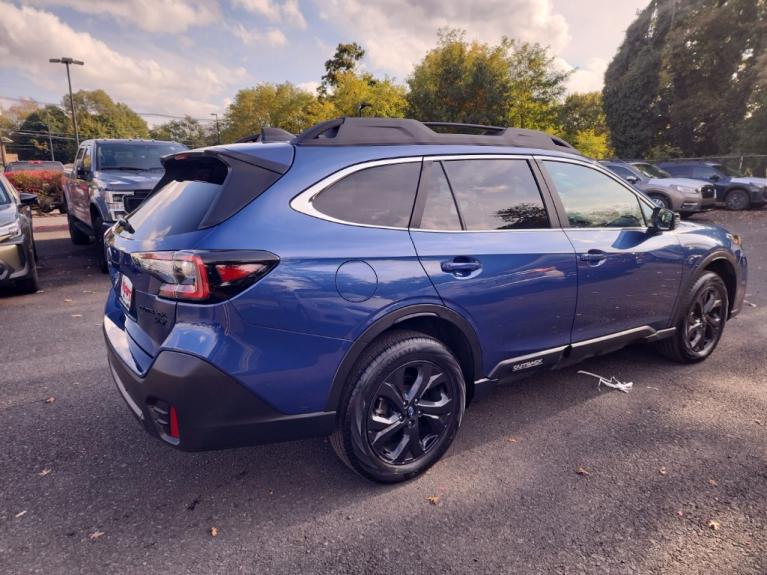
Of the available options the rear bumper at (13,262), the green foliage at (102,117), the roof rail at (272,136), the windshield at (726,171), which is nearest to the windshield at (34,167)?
the rear bumper at (13,262)

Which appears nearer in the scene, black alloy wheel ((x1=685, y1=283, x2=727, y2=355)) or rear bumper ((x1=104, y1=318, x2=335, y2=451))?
rear bumper ((x1=104, y1=318, x2=335, y2=451))

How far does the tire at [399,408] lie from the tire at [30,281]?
5560 mm

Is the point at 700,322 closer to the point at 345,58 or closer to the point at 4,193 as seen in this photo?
the point at 4,193

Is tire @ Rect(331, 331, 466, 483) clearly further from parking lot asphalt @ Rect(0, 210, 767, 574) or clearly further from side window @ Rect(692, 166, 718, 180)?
side window @ Rect(692, 166, 718, 180)

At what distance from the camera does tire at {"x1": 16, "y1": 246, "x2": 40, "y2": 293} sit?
242 inches

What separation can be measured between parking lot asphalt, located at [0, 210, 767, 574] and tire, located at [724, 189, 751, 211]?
594 inches

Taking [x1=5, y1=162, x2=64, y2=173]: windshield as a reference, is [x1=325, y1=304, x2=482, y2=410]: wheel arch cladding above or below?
below

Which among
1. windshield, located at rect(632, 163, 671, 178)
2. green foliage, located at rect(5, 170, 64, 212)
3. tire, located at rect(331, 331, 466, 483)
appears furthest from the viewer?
green foliage, located at rect(5, 170, 64, 212)

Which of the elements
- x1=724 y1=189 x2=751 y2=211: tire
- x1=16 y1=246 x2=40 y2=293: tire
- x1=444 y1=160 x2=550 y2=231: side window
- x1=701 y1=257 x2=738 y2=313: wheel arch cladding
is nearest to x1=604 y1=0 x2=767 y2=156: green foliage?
x1=724 y1=189 x2=751 y2=211: tire

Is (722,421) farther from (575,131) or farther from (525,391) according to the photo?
(575,131)

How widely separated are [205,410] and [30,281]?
18.7 ft

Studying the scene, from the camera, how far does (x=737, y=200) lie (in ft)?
52.5

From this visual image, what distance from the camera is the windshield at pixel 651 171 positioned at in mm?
15082

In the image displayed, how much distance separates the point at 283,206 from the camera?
7.27ft
